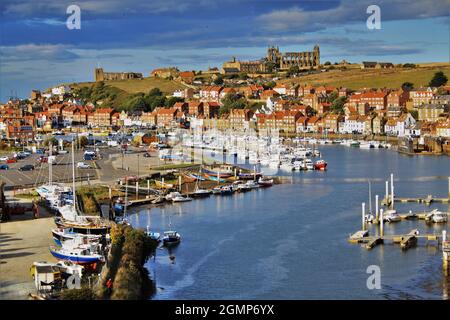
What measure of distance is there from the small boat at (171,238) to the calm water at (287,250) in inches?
4.2

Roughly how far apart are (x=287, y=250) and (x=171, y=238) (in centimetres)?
139

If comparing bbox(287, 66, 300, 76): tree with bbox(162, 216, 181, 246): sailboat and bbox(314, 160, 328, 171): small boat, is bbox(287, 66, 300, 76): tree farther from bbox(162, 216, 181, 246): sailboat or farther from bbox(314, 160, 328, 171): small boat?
bbox(162, 216, 181, 246): sailboat

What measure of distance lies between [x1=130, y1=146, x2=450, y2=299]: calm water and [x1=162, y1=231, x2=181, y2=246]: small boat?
0.11 m

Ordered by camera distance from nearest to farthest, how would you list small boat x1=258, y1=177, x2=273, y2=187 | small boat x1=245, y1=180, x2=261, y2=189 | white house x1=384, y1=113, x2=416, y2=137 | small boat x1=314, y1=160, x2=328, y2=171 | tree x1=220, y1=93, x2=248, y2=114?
1. small boat x1=245, y1=180, x2=261, y2=189
2. small boat x1=258, y1=177, x2=273, y2=187
3. small boat x1=314, y1=160, x2=328, y2=171
4. white house x1=384, y1=113, x2=416, y2=137
5. tree x1=220, y1=93, x2=248, y2=114

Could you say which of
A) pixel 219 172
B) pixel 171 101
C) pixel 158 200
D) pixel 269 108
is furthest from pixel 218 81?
pixel 158 200

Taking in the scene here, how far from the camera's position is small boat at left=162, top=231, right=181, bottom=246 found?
31.4ft

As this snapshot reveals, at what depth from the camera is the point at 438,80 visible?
34750 millimetres

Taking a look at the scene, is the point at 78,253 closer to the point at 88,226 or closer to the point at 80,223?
the point at 88,226

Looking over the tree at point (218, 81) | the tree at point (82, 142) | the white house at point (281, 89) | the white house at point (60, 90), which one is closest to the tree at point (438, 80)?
the white house at point (281, 89)

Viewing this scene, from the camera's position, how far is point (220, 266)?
8.48 meters

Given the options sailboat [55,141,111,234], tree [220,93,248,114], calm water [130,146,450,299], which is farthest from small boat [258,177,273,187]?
tree [220,93,248,114]

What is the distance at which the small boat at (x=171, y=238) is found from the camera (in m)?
9.56
